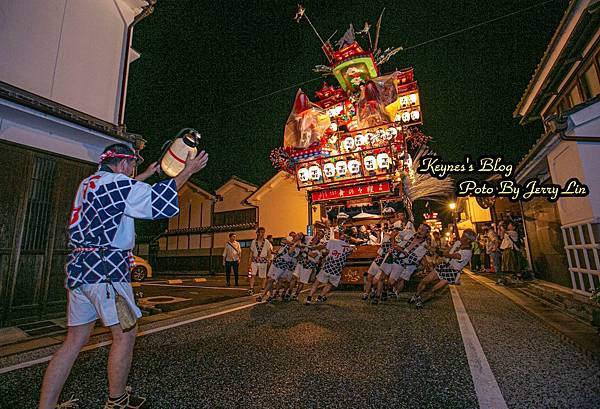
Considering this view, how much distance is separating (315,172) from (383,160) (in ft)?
11.2

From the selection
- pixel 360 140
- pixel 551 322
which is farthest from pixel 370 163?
pixel 551 322

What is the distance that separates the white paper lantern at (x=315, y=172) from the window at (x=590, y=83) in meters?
9.65

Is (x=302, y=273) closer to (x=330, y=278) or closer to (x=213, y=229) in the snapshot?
(x=330, y=278)

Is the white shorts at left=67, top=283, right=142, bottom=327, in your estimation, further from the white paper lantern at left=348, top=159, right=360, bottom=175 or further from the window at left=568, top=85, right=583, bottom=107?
the white paper lantern at left=348, top=159, right=360, bottom=175

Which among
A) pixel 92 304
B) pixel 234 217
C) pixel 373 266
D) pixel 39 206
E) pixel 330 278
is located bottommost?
pixel 330 278

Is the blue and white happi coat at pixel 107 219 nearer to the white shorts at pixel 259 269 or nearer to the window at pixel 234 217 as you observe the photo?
the white shorts at pixel 259 269

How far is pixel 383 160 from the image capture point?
12.9 metres

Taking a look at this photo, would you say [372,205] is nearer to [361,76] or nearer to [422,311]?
[361,76]

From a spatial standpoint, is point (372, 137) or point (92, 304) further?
point (372, 137)

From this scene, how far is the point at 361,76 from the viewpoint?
16.3 metres

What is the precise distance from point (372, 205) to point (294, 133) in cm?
613

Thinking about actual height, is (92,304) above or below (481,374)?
above

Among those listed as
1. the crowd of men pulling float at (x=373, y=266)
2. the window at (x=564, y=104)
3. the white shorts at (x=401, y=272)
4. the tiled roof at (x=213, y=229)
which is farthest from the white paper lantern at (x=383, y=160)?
the tiled roof at (x=213, y=229)

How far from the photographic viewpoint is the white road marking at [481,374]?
2146mm
